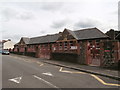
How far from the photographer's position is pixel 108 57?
42.4 ft

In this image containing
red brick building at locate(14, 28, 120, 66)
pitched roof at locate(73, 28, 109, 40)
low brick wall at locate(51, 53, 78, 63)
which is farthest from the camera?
pitched roof at locate(73, 28, 109, 40)

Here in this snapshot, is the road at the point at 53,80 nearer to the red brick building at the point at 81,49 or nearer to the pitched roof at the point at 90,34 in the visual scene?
the red brick building at the point at 81,49

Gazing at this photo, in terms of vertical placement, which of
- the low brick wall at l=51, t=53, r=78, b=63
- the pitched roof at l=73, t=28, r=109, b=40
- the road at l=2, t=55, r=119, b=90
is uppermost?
the pitched roof at l=73, t=28, r=109, b=40

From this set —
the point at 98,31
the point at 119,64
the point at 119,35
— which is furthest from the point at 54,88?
the point at 119,35

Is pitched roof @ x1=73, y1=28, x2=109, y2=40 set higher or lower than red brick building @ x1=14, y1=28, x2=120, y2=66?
higher

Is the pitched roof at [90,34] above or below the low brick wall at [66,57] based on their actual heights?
above

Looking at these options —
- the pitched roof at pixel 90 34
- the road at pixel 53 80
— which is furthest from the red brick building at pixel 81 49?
the road at pixel 53 80

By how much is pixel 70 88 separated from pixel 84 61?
31.3ft

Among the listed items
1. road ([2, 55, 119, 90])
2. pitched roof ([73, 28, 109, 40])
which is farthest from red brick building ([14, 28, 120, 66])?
road ([2, 55, 119, 90])

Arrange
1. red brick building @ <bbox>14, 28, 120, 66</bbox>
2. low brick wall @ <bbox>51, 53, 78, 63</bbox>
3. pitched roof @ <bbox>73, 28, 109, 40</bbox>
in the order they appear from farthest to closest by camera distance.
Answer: pitched roof @ <bbox>73, 28, 109, 40</bbox> < low brick wall @ <bbox>51, 53, 78, 63</bbox> < red brick building @ <bbox>14, 28, 120, 66</bbox>

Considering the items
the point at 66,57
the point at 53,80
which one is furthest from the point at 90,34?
the point at 53,80

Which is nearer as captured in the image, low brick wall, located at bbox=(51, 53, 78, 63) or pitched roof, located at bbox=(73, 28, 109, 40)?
low brick wall, located at bbox=(51, 53, 78, 63)

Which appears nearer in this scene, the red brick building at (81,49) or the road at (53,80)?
the road at (53,80)

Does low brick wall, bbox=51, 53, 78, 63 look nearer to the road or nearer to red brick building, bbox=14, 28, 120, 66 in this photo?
red brick building, bbox=14, 28, 120, 66
